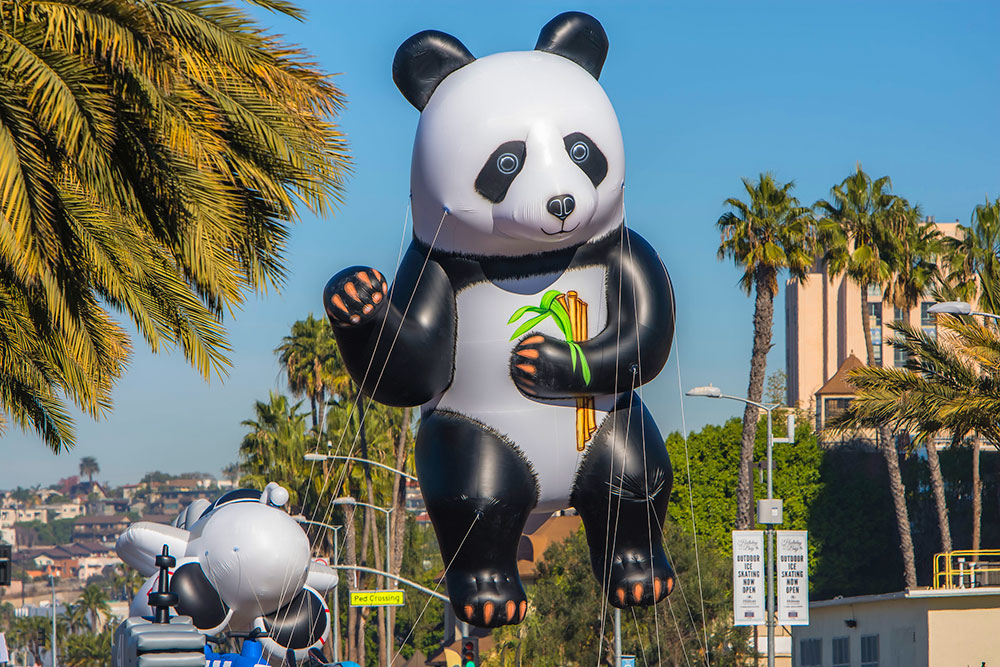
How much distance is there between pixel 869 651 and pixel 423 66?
2381 centimetres

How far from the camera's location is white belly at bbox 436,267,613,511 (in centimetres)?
839

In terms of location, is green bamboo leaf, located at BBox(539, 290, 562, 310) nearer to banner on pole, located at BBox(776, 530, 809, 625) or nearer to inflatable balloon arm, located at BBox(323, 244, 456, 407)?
inflatable balloon arm, located at BBox(323, 244, 456, 407)

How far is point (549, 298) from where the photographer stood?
8453 millimetres

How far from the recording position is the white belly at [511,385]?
27.5 ft

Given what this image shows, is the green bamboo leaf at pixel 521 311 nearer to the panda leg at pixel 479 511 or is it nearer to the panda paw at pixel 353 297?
the panda leg at pixel 479 511

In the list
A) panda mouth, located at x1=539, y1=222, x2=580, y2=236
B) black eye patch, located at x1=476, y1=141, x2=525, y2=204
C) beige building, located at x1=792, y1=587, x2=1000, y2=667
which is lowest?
beige building, located at x1=792, y1=587, x2=1000, y2=667

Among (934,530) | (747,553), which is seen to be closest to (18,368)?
(747,553)

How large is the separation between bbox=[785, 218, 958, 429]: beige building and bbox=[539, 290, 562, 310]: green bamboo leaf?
75.0 metres

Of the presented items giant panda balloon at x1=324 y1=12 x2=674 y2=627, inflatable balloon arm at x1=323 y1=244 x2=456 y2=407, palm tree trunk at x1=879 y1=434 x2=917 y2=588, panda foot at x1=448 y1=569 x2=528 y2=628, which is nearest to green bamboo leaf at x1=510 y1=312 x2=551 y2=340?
giant panda balloon at x1=324 y1=12 x2=674 y2=627

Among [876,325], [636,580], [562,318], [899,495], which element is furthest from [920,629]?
[876,325]

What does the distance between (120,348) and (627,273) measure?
18.2ft

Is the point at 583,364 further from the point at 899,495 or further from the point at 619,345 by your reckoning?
the point at 899,495

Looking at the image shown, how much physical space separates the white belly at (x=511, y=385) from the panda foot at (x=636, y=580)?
60 cm

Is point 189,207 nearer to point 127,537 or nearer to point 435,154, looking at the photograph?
point 435,154
